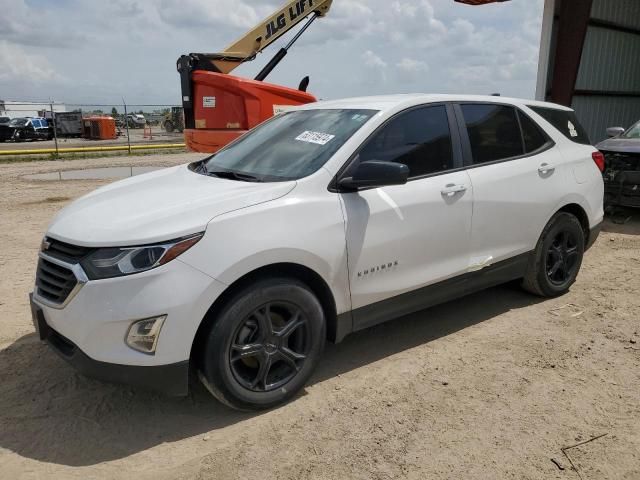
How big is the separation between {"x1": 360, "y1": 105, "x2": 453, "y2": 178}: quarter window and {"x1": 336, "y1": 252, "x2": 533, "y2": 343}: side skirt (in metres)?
0.81

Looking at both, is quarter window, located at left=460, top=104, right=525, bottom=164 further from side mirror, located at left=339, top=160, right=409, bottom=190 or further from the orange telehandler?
the orange telehandler

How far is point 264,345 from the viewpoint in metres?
3.02

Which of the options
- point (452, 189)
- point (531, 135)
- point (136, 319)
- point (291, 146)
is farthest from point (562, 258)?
point (136, 319)

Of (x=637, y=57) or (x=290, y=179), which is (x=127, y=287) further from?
(x=637, y=57)

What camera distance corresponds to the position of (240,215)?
2885 mm

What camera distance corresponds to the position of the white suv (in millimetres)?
2689

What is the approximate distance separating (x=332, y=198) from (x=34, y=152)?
20.2 meters

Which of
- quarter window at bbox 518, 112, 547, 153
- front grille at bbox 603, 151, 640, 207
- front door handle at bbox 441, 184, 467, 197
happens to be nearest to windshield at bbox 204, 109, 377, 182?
front door handle at bbox 441, 184, 467, 197

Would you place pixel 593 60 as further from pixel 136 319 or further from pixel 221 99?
pixel 136 319

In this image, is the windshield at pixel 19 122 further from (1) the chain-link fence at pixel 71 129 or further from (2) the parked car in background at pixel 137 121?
(2) the parked car in background at pixel 137 121

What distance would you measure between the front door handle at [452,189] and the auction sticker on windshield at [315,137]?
87cm

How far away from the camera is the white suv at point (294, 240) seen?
2.69 metres

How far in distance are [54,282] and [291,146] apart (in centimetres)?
167

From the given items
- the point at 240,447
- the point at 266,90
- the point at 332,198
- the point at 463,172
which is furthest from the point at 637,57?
the point at 240,447
